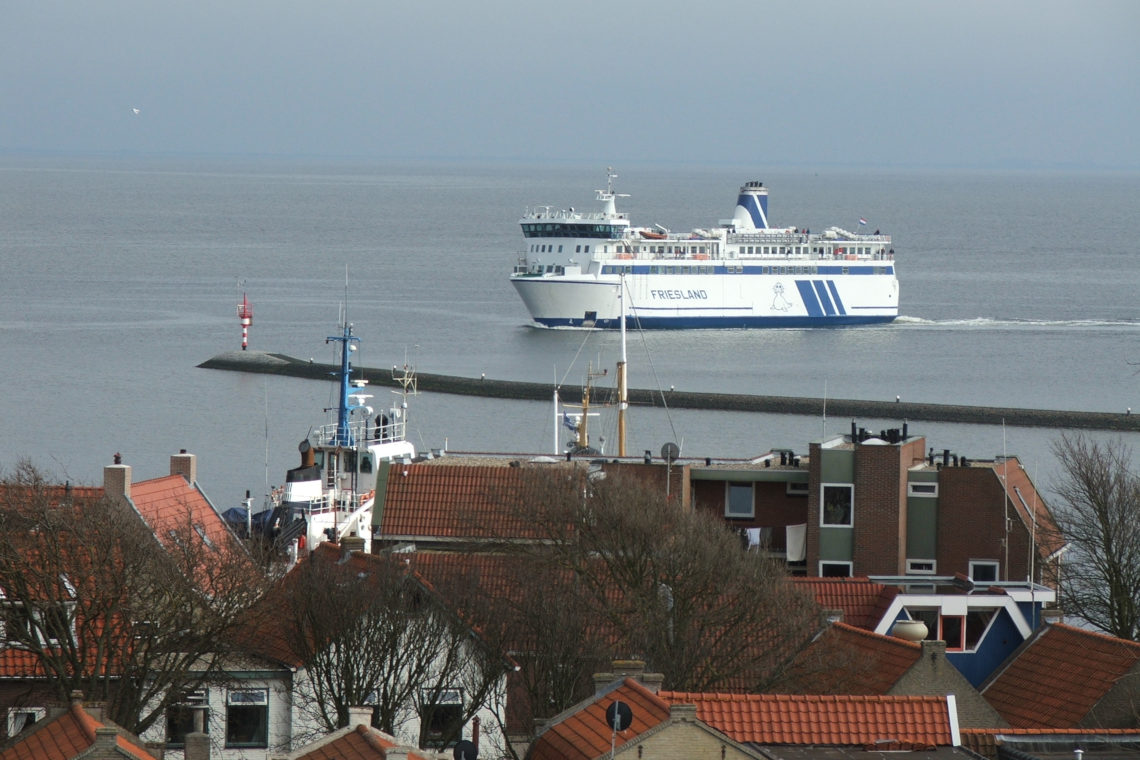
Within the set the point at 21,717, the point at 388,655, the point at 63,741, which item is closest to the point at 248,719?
the point at 388,655

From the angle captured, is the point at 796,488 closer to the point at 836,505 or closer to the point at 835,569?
the point at 836,505

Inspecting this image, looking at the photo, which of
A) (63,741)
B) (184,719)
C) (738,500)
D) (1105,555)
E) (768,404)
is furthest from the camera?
(768,404)

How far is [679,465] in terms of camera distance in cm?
2112

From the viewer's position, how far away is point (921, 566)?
20.4 metres

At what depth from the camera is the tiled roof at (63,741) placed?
952cm

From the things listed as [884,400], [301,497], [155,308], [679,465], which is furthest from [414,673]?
[155,308]

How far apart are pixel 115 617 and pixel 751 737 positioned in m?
4.98

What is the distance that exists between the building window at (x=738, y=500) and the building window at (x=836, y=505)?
45.7 inches

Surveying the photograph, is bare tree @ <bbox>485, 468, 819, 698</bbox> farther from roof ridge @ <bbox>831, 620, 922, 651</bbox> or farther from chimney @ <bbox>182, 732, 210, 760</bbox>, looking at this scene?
chimney @ <bbox>182, 732, 210, 760</bbox>

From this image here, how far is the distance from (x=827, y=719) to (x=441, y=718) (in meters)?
3.62

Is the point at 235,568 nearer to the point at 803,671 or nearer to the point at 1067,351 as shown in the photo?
the point at 803,671

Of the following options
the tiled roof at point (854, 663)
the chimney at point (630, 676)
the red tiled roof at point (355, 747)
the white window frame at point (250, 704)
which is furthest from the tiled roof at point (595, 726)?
the white window frame at point (250, 704)

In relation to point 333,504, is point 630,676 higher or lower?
lower

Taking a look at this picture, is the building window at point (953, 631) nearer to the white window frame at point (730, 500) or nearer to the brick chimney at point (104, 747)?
the white window frame at point (730, 500)
